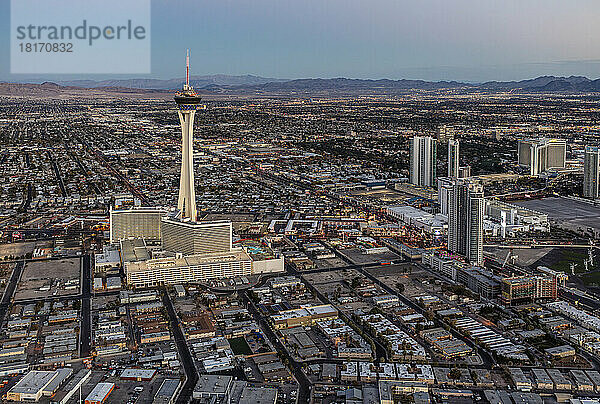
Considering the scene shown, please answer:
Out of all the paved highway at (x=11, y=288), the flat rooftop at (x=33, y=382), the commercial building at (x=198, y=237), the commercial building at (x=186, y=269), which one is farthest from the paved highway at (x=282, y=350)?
the paved highway at (x=11, y=288)

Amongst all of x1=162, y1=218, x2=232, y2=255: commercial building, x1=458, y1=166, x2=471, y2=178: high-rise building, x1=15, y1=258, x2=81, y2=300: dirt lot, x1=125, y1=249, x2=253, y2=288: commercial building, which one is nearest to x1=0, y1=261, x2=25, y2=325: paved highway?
x1=15, y1=258, x2=81, y2=300: dirt lot

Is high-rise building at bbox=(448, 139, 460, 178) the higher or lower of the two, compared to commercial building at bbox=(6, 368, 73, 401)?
higher

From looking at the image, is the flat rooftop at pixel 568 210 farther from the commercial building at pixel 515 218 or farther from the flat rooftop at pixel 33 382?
the flat rooftop at pixel 33 382

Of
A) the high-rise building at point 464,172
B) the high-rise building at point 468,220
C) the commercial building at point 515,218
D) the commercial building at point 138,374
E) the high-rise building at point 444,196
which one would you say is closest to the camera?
the commercial building at point 138,374

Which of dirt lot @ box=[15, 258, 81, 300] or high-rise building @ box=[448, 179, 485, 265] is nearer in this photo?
dirt lot @ box=[15, 258, 81, 300]

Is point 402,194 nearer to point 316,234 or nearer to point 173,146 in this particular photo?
point 316,234

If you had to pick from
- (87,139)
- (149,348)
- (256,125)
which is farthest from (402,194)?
(256,125)

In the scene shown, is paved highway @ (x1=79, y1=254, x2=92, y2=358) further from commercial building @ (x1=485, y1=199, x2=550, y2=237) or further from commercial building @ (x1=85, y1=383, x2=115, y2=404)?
commercial building @ (x1=485, y1=199, x2=550, y2=237)

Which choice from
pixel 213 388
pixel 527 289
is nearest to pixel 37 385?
pixel 213 388
